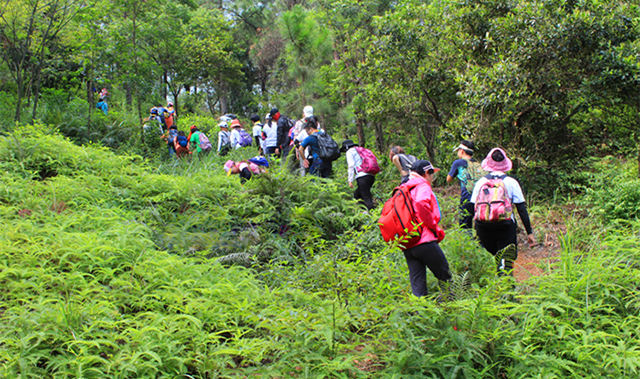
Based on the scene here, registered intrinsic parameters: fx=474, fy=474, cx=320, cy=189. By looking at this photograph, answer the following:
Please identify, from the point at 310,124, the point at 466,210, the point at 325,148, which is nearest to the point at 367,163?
the point at 325,148

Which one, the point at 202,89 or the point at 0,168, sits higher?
the point at 202,89

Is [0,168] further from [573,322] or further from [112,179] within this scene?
[573,322]

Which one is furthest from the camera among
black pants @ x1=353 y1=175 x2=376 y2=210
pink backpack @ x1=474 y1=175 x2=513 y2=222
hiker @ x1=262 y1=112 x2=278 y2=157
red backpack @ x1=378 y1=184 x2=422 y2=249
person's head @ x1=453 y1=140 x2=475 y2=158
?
hiker @ x1=262 y1=112 x2=278 y2=157

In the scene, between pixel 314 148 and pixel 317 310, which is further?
pixel 314 148

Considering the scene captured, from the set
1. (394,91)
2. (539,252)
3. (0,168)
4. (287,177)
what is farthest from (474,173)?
(0,168)

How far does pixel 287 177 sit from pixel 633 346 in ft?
17.7

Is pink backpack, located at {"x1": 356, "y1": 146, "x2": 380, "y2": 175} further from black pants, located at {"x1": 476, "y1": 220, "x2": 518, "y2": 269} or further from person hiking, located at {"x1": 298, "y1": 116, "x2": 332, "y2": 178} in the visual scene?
black pants, located at {"x1": 476, "y1": 220, "x2": 518, "y2": 269}

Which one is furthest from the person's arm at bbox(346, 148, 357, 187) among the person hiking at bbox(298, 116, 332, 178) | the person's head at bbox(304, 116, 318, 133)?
the person's head at bbox(304, 116, 318, 133)

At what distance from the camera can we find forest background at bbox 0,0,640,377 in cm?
351

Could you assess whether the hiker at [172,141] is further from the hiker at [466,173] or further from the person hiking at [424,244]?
the person hiking at [424,244]

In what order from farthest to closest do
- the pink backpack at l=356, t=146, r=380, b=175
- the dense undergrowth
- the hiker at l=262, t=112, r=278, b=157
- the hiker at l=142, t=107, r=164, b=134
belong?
the hiker at l=142, t=107, r=164, b=134 < the hiker at l=262, t=112, r=278, b=157 < the pink backpack at l=356, t=146, r=380, b=175 < the dense undergrowth

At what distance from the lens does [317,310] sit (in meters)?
4.20

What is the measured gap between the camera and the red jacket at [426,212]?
13.9 feet

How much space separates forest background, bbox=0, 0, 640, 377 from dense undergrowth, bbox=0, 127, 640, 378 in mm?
24
